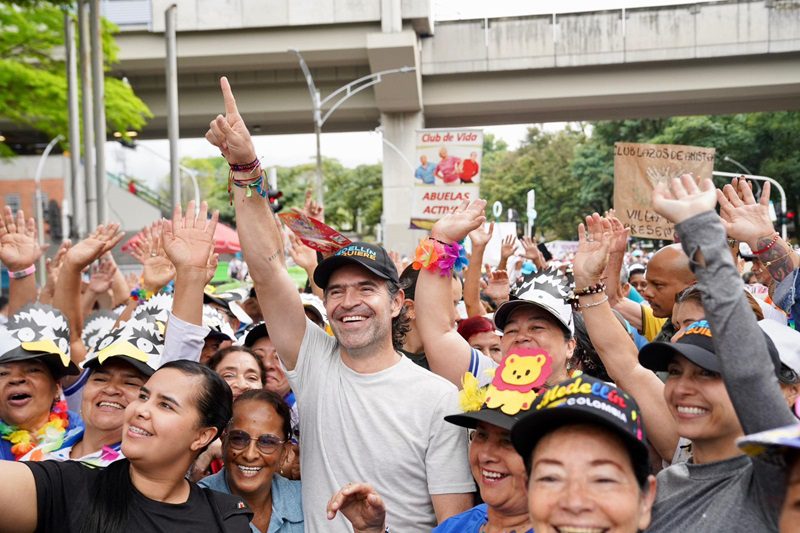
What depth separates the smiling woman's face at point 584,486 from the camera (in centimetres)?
238

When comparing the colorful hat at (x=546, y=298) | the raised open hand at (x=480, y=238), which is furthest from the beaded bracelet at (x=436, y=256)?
the raised open hand at (x=480, y=238)

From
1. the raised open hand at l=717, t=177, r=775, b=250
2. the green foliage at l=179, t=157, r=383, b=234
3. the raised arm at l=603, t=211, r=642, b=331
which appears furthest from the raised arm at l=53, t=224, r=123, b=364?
the green foliage at l=179, t=157, r=383, b=234

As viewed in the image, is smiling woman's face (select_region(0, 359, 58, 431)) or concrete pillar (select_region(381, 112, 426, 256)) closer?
smiling woman's face (select_region(0, 359, 58, 431))

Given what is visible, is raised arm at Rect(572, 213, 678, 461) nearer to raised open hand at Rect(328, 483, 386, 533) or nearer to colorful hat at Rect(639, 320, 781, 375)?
colorful hat at Rect(639, 320, 781, 375)

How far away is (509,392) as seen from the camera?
3.14 m

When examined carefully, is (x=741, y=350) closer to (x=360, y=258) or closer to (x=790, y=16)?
(x=360, y=258)

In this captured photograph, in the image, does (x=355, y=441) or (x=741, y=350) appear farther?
(x=355, y=441)

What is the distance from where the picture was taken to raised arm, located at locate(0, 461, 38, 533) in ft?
9.27

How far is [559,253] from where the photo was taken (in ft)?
123

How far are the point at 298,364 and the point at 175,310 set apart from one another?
0.66 meters

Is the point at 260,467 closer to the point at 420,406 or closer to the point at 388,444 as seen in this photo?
the point at 388,444

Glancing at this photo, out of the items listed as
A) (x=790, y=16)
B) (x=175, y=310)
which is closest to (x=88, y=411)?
(x=175, y=310)

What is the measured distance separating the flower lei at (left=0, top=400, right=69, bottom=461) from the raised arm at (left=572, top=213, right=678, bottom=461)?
2.54 m

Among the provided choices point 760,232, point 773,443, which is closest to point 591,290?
point 760,232
